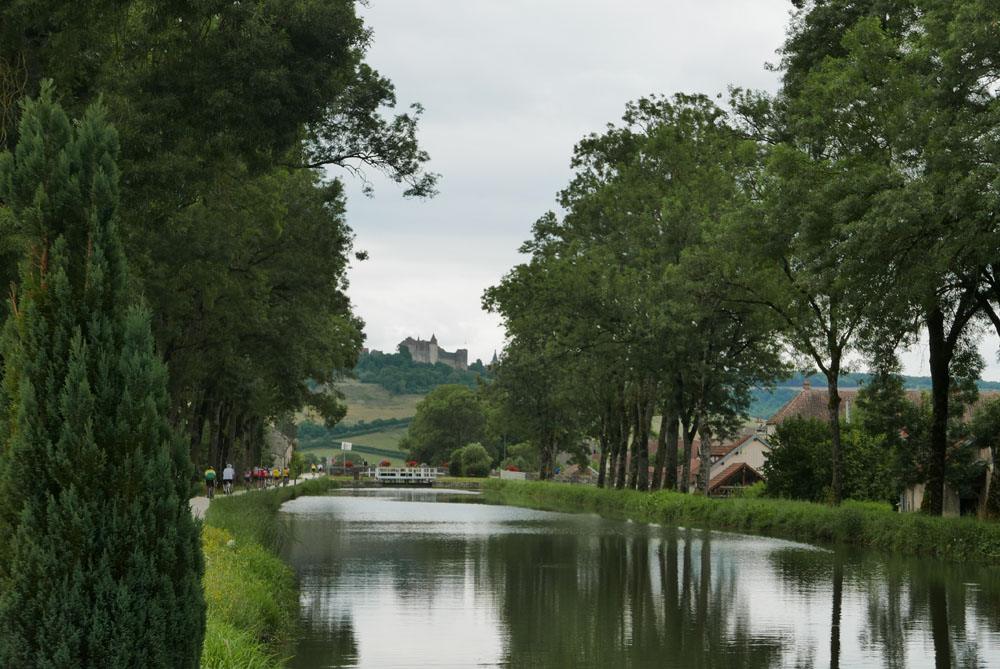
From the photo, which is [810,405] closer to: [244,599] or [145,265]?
[145,265]

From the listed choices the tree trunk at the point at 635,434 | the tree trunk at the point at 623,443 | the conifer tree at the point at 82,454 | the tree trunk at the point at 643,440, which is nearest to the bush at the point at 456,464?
the tree trunk at the point at 635,434

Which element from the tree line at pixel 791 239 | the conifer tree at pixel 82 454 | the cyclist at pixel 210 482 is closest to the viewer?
the conifer tree at pixel 82 454

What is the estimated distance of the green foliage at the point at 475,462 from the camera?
171 metres

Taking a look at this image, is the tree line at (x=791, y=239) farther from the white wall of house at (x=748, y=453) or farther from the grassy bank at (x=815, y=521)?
the white wall of house at (x=748, y=453)

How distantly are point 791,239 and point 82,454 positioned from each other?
27.1 metres

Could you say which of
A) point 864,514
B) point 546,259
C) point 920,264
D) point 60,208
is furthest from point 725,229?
point 60,208

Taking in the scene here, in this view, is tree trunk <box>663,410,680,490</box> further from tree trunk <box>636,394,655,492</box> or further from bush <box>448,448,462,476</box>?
bush <box>448,448,462,476</box>

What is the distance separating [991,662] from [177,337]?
27.8 metres

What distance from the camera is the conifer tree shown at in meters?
7.44

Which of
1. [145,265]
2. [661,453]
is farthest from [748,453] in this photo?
[145,265]

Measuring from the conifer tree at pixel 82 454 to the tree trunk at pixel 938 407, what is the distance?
100 ft

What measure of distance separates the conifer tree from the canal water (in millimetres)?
7683

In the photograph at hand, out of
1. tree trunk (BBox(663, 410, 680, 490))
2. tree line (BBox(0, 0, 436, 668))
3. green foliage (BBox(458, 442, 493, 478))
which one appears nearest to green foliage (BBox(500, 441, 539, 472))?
green foliage (BBox(458, 442, 493, 478))

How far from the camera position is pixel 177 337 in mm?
37281
